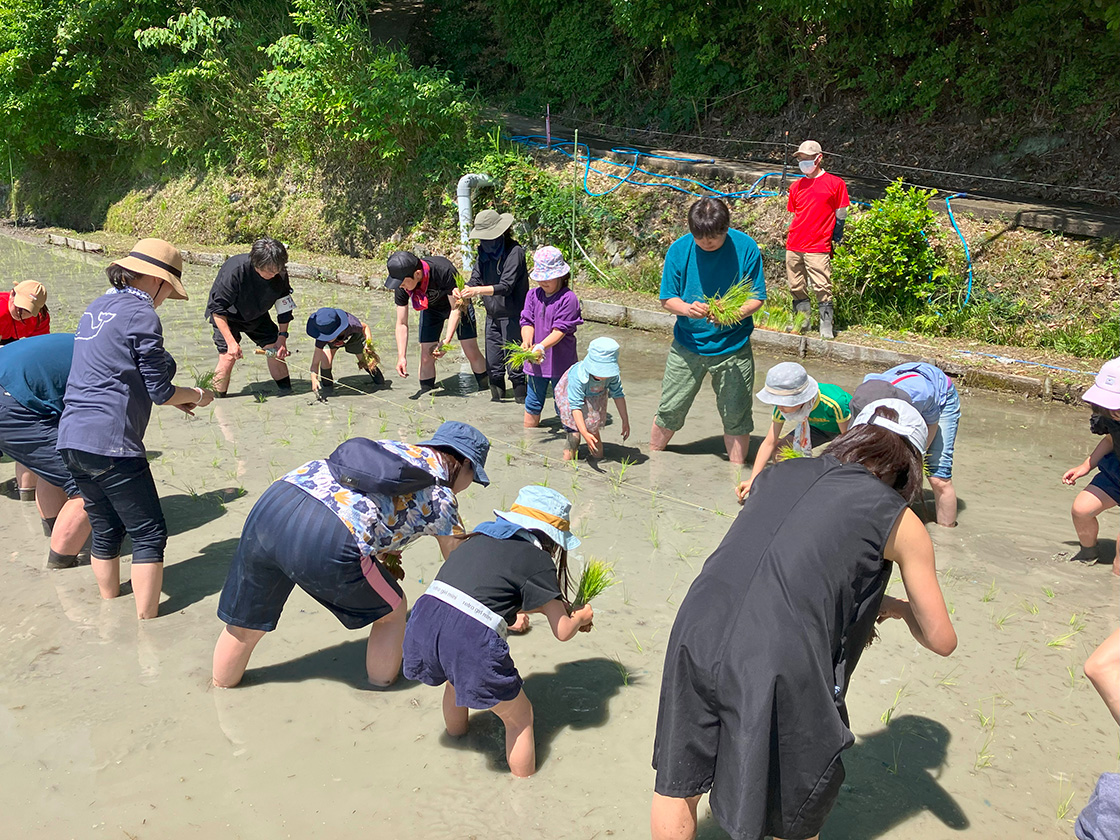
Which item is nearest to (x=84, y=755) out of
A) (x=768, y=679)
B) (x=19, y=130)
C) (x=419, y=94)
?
(x=768, y=679)

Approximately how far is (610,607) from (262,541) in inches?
76.5

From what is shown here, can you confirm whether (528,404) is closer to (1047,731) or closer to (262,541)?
(262,541)

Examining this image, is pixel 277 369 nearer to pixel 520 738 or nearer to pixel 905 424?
pixel 520 738

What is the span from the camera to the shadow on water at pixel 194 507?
6.07m

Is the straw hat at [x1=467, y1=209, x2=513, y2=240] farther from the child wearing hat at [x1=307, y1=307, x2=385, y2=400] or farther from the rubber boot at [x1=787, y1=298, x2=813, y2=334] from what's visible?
the rubber boot at [x1=787, y1=298, x2=813, y2=334]

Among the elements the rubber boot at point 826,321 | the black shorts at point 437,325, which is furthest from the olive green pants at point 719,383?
the rubber boot at point 826,321

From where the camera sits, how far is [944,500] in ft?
18.9

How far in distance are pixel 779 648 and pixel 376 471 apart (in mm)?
1823

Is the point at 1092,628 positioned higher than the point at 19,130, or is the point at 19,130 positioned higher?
the point at 19,130

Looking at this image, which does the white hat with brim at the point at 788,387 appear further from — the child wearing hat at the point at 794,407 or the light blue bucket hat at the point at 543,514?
the light blue bucket hat at the point at 543,514

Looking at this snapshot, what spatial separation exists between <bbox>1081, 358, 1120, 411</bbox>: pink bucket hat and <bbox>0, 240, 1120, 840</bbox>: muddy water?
3.63ft

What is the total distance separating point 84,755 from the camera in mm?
3895

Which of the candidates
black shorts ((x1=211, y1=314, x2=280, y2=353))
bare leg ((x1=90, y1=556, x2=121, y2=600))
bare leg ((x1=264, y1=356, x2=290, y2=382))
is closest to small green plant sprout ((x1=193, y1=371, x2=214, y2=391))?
black shorts ((x1=211, y1=314, x2=280, y2=353))

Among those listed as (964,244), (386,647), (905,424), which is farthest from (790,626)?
(964,244)
